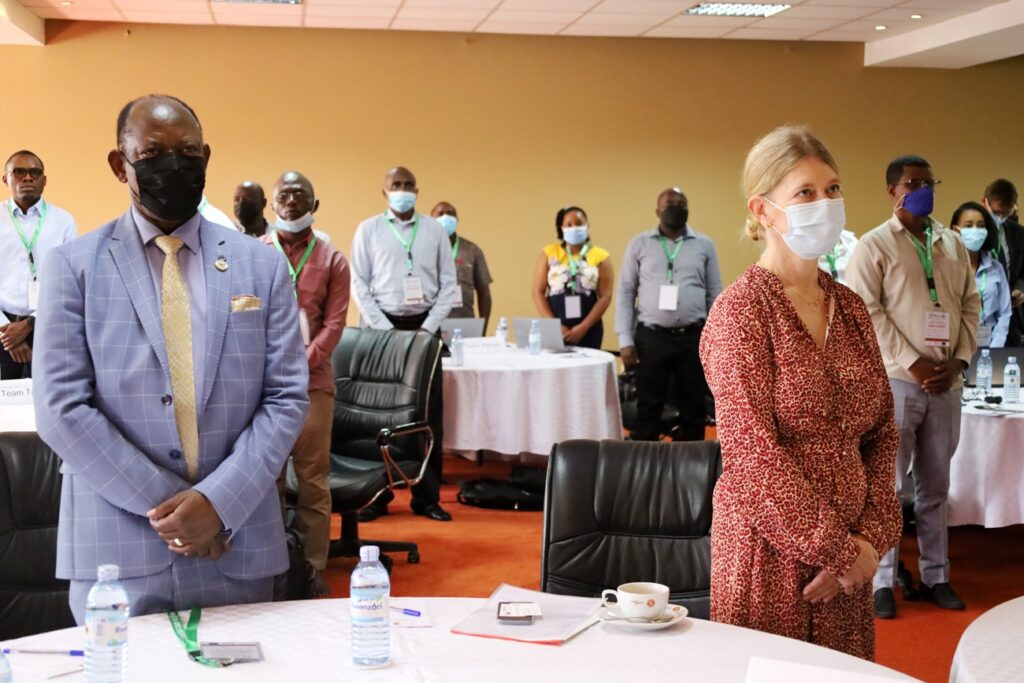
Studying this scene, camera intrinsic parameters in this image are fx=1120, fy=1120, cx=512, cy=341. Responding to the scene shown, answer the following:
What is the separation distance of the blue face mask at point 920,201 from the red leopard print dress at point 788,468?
7.56 feet

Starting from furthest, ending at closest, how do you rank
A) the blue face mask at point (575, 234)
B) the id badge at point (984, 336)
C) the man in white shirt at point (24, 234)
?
the blue face mask at point (575, 234), the man in white shirt at point (24, 234), the id badge at point (984, 336)

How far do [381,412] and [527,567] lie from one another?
1032 millimetres

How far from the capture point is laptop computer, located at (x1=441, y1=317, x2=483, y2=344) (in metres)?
7.50

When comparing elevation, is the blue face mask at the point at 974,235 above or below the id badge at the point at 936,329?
above

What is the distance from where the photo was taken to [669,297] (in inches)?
301

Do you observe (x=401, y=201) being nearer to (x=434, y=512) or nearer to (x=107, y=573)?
(x=434, y=512)

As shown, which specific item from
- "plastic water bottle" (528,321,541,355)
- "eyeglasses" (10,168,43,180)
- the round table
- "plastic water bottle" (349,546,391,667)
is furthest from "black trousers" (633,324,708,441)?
"plastic water bottle" (349,546,391,667)

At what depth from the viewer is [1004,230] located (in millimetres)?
8039

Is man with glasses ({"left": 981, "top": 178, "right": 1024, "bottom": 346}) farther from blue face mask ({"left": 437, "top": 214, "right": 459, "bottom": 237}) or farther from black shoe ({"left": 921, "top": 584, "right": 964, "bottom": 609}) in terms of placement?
blue face mask ({"left": 437, "top": 214, "right": 459, "bottom": 237})

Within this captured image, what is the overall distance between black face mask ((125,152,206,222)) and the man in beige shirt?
3.02 meters

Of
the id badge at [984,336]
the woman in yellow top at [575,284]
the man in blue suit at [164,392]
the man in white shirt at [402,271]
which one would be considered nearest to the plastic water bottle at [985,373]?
the id badge at [984,336]

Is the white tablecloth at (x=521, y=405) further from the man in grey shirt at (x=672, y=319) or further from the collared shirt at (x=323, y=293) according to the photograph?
the collared shirt at (x=323, y=293)

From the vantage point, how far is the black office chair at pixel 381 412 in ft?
17.1

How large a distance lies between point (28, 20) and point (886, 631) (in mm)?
8620
